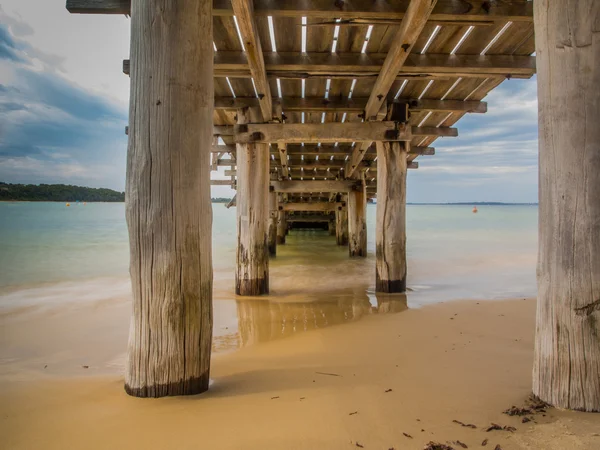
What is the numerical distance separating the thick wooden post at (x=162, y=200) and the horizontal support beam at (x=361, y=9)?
1465 mm

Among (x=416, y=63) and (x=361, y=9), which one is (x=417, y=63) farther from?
(x=361, y=9)

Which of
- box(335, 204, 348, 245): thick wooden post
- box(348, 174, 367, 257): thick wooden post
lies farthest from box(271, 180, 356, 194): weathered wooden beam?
box(335, 204, 348, 245): thick wooden post

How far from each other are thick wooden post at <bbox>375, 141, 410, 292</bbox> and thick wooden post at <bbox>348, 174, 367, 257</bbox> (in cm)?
559

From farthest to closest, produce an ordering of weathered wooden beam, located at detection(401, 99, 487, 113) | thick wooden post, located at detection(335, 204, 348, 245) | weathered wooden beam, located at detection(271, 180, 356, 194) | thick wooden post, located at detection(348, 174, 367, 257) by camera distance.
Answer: thick wooden post, located at detection(335, 204, 348, 245), thick wooden post, located at detection(348, 174, 367, 257), weathered wooden beam, located at detection(271, 180, 356, 194), weathered wooden beam, located at detection(401, 99, 487, 113)

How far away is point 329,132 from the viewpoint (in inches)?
228

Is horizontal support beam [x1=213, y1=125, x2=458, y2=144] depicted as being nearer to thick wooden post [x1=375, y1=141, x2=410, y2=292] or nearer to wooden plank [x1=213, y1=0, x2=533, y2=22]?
thick wooden post [x1=375, y1=141, x2=410, y2=292]

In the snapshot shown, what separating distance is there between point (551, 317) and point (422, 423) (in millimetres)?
832

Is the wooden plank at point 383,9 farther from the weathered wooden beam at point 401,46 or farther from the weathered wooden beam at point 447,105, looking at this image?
the weathered wooden beam at point 447,105

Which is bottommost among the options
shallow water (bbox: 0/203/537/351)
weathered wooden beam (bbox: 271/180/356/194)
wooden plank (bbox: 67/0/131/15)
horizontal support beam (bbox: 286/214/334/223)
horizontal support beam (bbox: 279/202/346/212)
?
shallow water (bbox: 0/203/537/351)

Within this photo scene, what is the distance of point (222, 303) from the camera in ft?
18.3

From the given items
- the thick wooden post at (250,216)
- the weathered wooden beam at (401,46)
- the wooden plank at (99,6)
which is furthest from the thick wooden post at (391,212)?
the wooden plank at (99,6)

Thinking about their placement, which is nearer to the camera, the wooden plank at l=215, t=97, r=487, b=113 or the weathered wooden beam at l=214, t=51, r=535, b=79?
the weathered wooden beam at l=214, t=51, r=535, b=79

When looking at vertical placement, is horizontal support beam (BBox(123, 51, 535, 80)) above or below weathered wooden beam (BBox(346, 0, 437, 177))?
above

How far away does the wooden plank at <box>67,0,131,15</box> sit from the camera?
135 inches
